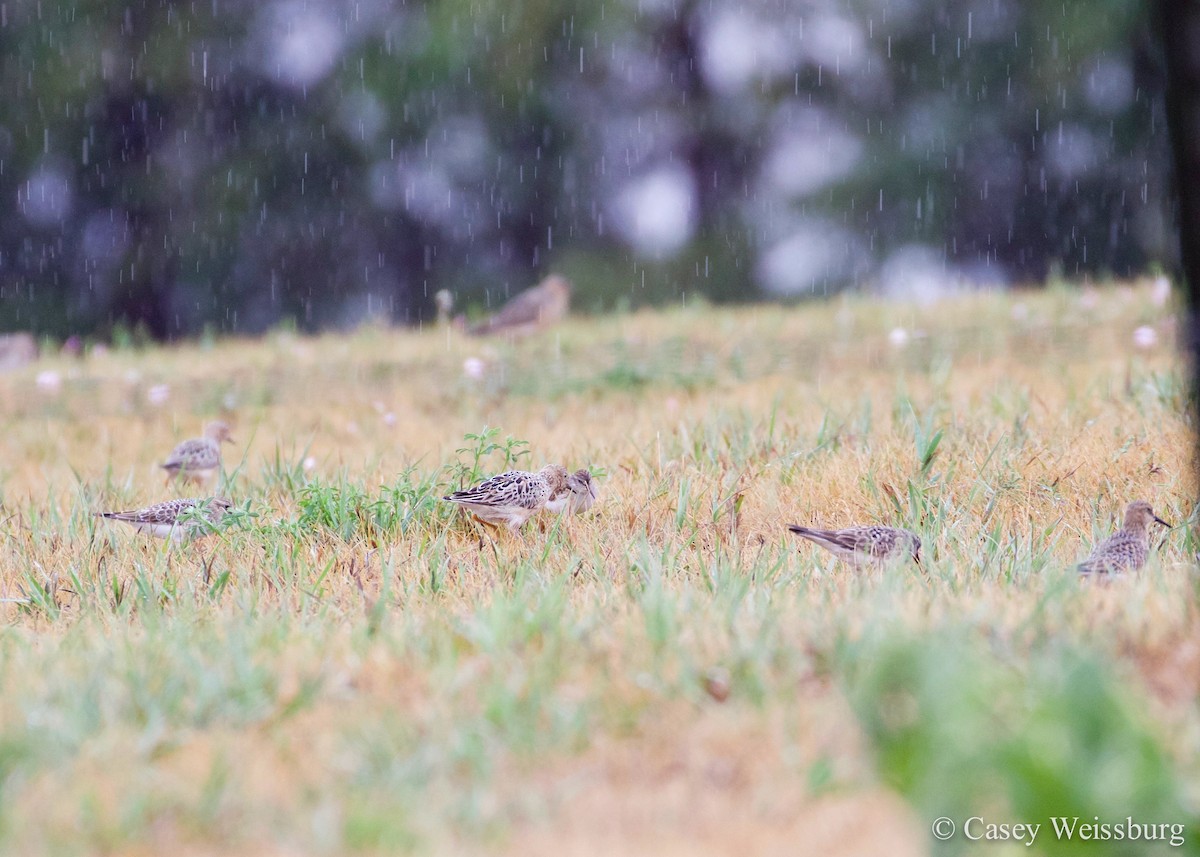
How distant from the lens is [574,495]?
5508mm

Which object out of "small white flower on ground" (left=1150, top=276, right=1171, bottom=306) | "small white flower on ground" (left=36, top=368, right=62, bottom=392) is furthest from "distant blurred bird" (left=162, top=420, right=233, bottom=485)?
"small white flower on ground" (left=1150, top=276, right=1171, bottom=306)

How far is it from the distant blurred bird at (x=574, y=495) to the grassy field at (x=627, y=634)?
0.11m

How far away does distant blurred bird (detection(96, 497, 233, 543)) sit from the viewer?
5262mm

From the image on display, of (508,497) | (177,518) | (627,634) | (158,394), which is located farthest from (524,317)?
(627,634)

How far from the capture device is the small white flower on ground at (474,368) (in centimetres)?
840

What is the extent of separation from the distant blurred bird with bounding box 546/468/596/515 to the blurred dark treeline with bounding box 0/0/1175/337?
11.2m

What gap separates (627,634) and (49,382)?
684 centimetres

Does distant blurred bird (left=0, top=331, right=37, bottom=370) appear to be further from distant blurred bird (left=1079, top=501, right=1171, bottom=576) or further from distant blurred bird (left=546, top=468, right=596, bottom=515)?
distant blurred bird (left=1079, top=501, right=1171, bottom=576)

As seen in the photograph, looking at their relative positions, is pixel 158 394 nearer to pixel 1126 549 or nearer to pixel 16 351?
pixel 16 351

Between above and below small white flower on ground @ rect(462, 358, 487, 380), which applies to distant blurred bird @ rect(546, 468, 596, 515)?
below

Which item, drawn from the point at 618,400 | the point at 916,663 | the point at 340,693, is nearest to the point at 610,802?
the point at 916,663

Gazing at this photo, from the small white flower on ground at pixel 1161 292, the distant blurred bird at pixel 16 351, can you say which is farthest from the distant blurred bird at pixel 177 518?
the small white flower on ground at pixel 1161 292

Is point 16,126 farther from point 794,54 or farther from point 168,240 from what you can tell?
point 794,54

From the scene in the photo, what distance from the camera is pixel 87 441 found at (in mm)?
8203
